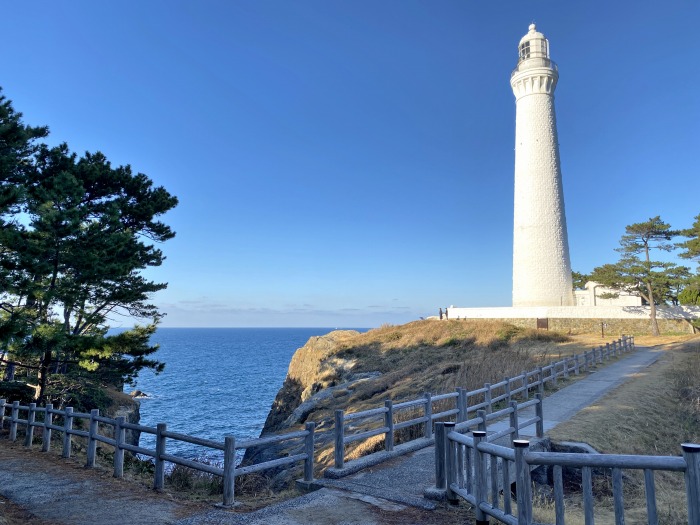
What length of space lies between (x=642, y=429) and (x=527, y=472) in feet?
35.9

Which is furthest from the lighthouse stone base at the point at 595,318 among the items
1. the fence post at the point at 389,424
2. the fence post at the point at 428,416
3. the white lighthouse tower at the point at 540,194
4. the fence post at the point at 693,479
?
the fence post at the point at 693,479

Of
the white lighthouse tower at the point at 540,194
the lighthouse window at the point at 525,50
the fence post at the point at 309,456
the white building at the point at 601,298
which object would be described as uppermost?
the lighthouse window at the point at 525,50

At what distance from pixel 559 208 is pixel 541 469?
34.8 metres

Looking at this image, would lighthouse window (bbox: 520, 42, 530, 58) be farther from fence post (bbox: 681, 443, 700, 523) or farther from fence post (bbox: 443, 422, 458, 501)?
fence post (bbox: 681, 443, 700, 523)

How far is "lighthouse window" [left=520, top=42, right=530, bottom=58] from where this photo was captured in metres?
43.4

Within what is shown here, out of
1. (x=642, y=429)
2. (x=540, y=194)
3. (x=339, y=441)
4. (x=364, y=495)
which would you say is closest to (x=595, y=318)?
(x=540, y=194)

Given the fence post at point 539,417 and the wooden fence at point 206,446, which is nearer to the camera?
the wooden fence at point 206,446

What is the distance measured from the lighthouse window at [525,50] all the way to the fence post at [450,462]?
44.3 m

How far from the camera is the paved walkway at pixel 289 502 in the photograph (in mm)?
6477

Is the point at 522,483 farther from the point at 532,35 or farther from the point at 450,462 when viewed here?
the point at 532,35

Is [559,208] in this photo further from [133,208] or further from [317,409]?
[133,208]

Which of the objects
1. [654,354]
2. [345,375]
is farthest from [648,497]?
[654,354]

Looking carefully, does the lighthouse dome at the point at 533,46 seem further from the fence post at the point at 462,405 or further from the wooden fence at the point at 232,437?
the fence post at the point at 462,405

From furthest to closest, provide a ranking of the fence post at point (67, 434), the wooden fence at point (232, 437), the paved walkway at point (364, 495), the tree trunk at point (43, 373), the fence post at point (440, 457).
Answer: the tree trunk at point (43, 373) < the fence post at point (67, 434) < the wooden fence at point (232, 437) < the fence post at point (440, 457) < the paved walkway at point (364, 495)
